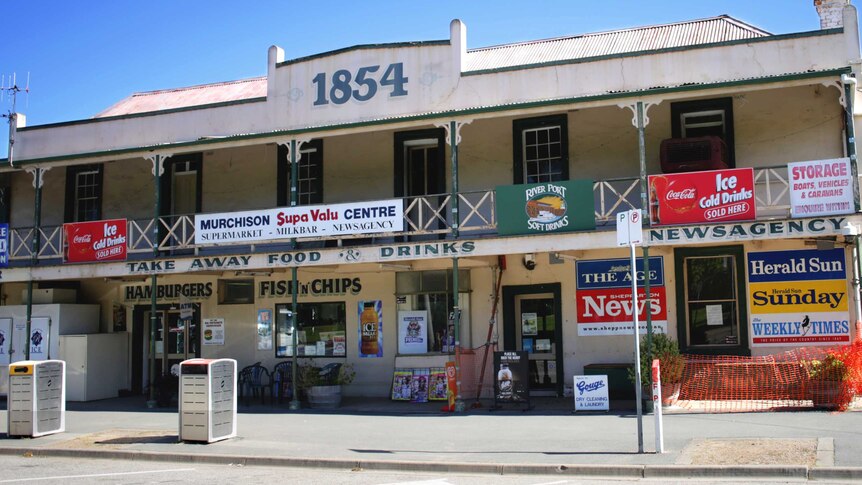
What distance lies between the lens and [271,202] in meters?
20.4

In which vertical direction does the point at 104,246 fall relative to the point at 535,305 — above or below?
above

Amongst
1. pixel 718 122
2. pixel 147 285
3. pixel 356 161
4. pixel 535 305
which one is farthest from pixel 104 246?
pixel 718 122

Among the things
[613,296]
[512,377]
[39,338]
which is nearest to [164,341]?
[39,338]

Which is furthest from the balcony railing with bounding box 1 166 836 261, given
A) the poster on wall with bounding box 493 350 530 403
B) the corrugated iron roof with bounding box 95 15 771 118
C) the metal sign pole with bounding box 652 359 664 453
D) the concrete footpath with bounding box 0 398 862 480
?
the metal sign pole with bounding box 652 359 664 453

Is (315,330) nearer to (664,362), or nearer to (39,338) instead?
(39,338)

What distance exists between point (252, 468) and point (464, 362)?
7.27 meters

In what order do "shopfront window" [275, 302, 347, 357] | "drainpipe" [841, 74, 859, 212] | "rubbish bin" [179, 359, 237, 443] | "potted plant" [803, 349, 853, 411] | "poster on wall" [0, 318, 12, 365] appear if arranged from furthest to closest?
"poster on wall" [0, 318, 12, 365] → "shopfront window" [275, 302, 347, 357] → "drainpipe" [841, 74, 859, 212] → "potted plant" [803, 349, 853, 411] → "rubbish bin" [179, 359, 237, 443]

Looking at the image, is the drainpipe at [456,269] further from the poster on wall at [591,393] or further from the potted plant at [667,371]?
the potted plant at [667,371]

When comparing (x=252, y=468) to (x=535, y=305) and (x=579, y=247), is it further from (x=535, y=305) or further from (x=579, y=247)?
(x=535, y=305)

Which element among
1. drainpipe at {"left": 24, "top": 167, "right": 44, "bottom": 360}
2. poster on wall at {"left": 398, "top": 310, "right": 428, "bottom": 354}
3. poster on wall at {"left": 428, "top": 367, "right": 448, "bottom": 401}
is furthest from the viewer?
drainpipe at {"left": 24, "top": 167, "right": 44, "bottom": 360}

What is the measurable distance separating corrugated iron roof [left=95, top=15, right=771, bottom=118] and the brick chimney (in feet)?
3.69

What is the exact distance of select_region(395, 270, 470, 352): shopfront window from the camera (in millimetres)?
18453

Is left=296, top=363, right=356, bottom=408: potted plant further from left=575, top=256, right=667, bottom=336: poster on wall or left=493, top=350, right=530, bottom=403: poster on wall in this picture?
left=575, top=256, right=667, bottom=336: poster on wall

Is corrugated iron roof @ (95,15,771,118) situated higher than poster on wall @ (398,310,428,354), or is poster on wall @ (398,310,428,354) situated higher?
corrugated iron roof @ (95,15,771,118)
